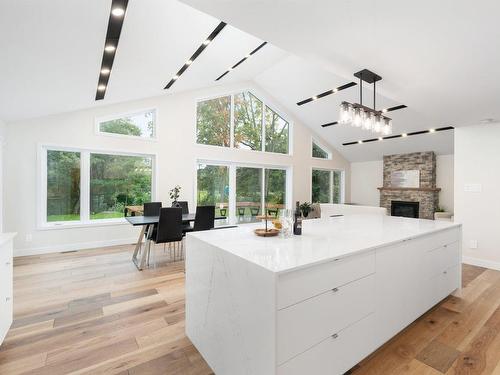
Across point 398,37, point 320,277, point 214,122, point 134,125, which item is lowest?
point 320,277

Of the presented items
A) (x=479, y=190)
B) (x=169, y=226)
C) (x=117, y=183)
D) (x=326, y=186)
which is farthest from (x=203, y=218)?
(x=326, y=186)

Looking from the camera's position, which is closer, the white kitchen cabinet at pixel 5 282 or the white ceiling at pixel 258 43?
the white ceiling at pixel 258 43

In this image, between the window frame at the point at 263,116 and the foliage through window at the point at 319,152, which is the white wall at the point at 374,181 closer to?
the foliage through window at the point at 319,152

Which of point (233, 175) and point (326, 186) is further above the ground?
point (233, 175)

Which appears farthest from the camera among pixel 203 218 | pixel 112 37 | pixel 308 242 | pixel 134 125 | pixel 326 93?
pixel 326 93

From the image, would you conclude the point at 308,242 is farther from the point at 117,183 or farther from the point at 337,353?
the point at 117,183

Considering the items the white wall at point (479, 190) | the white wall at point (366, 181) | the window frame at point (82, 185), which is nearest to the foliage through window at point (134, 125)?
the window frame at point (82, 185)

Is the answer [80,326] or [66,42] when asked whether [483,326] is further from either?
[66,42]

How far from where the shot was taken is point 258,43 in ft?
13.6

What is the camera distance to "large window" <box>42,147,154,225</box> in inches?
189

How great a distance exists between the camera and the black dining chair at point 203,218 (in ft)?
13.8

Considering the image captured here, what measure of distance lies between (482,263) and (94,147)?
689cm

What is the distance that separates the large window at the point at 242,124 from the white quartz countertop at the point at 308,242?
14.7 feet

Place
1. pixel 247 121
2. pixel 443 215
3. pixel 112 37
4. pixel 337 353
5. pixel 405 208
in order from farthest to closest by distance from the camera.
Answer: pixel 405 208
pixel 247 121
pixel 443 215
pixel 112 37
pixel 337 353
